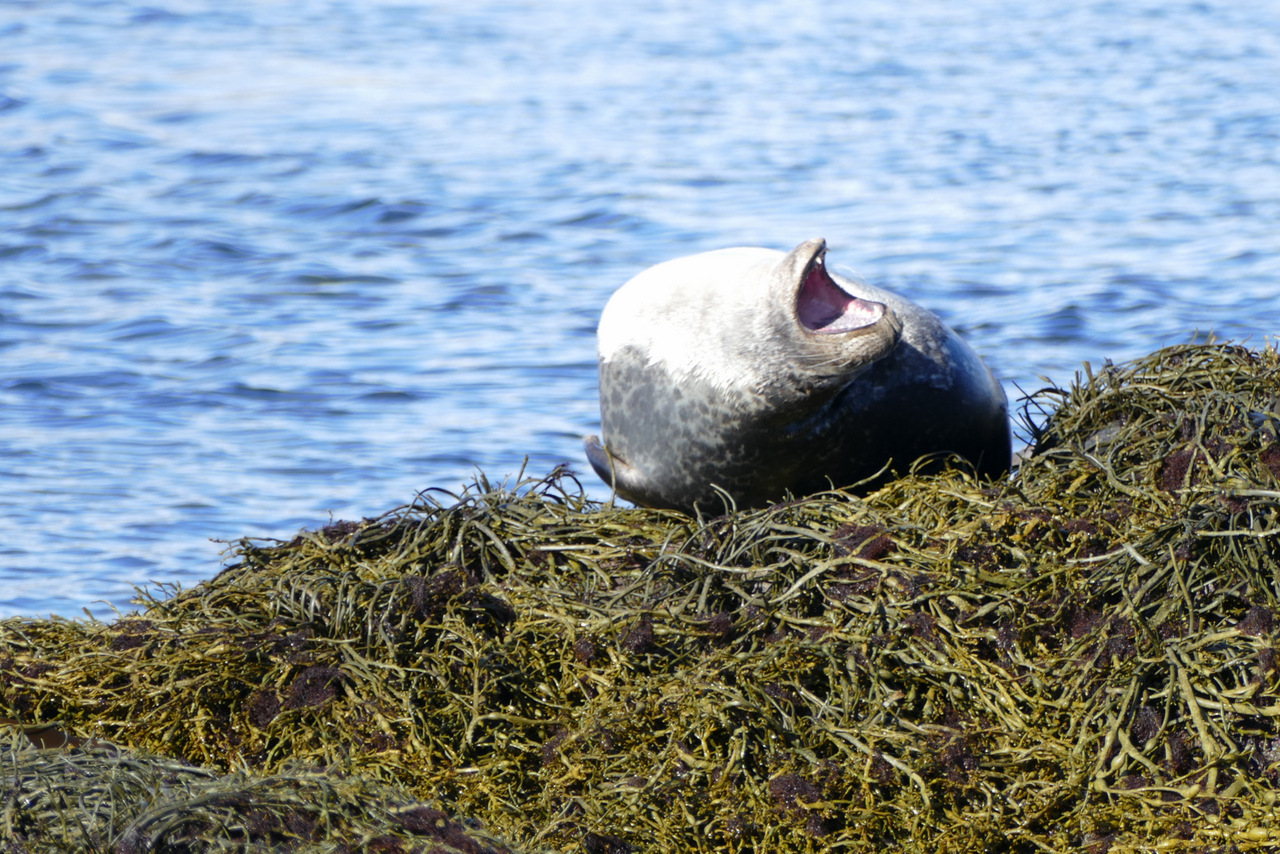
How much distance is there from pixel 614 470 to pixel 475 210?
6.82 m

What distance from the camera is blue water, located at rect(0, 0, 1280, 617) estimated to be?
6281 millimetres

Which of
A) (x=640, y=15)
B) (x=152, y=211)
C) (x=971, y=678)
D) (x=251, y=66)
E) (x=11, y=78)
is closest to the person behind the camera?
(x=971, y=678)

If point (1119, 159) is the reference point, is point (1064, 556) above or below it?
above

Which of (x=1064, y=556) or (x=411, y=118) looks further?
(x=411, y=118)

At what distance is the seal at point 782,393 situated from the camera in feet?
10.9

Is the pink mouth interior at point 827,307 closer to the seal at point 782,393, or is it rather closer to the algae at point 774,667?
the seal at point 782,393

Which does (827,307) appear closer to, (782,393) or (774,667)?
(782,393)

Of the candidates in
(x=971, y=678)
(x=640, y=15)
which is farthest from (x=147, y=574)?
(x=640, y=15)

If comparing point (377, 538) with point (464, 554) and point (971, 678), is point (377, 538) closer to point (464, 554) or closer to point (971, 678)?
point (464, 554)

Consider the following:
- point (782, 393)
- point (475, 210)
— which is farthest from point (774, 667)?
point (475, 210)

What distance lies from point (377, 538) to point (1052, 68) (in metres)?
12.1

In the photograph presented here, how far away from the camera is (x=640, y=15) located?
17328 mm

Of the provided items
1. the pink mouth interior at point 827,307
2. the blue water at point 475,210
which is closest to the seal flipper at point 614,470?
the pink mouth interior at point 827,307

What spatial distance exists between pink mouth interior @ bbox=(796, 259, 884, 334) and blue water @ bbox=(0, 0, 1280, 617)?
2.50m
